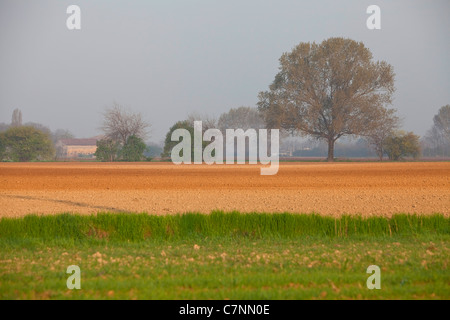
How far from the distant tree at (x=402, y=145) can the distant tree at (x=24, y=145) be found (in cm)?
4641

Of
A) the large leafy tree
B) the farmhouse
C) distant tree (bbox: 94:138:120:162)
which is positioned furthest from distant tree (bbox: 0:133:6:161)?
the farmhouse

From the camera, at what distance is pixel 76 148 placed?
13025cm

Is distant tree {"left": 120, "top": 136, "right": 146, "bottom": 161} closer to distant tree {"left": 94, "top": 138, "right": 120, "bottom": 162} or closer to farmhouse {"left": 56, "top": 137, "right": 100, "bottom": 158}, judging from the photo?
distant tree {"left": 94, "top": 138, "right": 120, "bottom": 162}

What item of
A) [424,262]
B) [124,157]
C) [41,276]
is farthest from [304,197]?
[124,157]

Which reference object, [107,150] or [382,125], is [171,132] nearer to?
[107,150]

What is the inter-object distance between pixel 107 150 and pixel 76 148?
67.4 meters

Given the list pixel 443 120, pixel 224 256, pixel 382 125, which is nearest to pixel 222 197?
pixel 224 256

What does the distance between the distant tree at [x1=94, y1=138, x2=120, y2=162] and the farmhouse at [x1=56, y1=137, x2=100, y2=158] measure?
5088cm

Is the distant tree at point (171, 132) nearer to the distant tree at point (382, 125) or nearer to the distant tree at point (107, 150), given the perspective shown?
the distant tree at point (107, 150)

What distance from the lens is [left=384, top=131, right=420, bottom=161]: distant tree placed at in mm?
64812

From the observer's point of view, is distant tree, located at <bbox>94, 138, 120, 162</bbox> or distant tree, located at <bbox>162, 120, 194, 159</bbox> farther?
distant tree, located at <bbox>94, 138, 120, 162</bbox>
